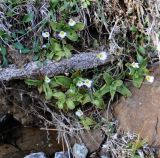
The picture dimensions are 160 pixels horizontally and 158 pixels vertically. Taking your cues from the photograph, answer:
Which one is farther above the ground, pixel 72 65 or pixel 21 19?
pixel 21 19

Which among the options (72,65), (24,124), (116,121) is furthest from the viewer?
(24,124)

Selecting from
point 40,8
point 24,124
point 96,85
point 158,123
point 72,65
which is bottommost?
point 24,124

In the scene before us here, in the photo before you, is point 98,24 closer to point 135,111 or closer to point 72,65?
point 72,65

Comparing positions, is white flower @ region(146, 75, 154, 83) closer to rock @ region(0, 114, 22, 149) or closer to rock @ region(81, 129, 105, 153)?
rock @ region(81, 129, 105, 153)

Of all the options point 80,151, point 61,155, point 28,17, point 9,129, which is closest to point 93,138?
point 80,151

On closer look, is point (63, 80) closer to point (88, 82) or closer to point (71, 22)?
point (88, 82)

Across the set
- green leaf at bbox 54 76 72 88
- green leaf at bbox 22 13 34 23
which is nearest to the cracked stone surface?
green leaf at bbox 54 76 72 88

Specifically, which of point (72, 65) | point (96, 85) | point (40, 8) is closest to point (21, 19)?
point (40, 8)
